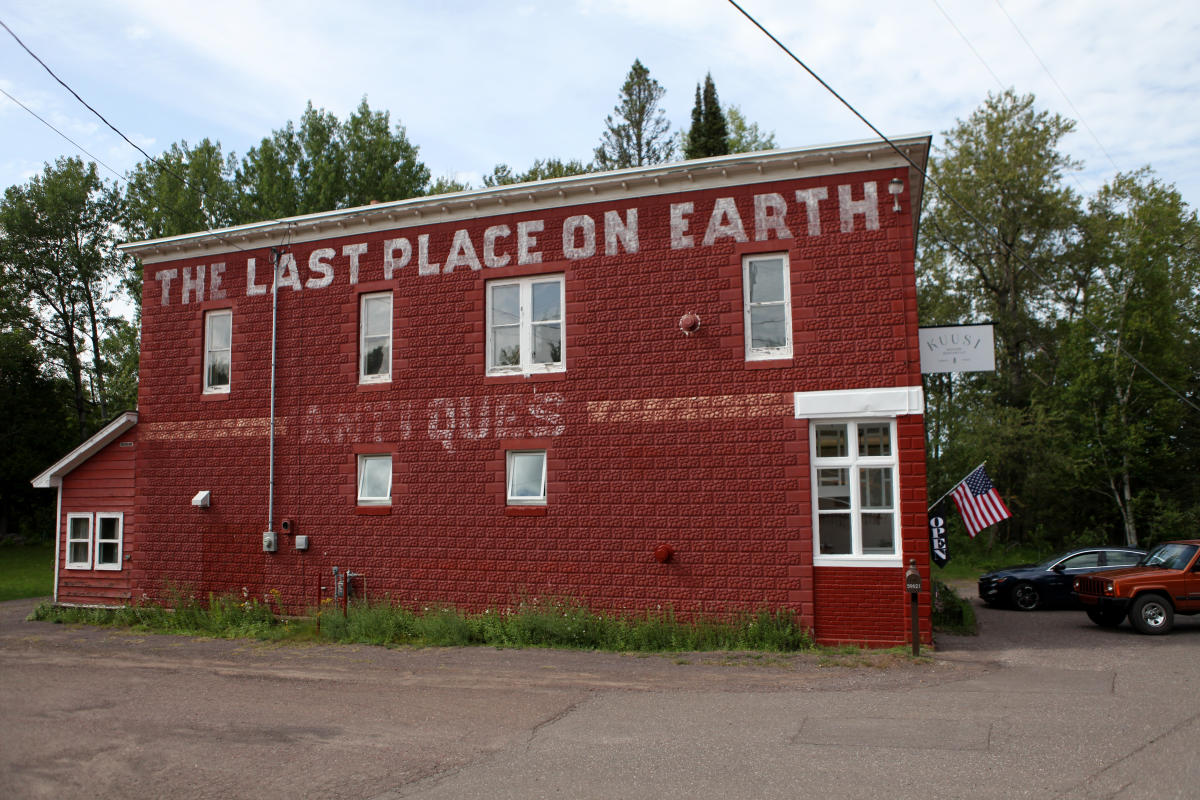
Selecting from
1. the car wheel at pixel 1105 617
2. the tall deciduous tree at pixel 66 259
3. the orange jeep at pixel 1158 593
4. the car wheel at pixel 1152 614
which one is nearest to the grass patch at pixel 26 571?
the tall deciduous tree at pixel 66 259

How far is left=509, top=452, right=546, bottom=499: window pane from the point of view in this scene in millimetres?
15078

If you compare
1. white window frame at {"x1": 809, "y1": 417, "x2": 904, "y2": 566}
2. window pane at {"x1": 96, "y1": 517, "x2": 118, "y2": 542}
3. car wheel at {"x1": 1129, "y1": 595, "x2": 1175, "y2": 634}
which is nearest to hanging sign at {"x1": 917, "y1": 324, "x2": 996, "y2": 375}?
white window frame at {"x1": 809, "y1": 417, "x2": 904, "y2": 566}

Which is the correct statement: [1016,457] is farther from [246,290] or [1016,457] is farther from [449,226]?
[246,290]

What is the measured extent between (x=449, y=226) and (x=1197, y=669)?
12974 millimetres

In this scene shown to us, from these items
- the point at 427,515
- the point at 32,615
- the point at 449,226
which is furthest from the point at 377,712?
the point at 32,615

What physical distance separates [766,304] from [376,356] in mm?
7256

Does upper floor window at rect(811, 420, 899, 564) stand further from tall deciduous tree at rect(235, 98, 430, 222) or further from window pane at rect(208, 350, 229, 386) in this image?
tall deciduous tree at rect(235, 98, 430, 222)

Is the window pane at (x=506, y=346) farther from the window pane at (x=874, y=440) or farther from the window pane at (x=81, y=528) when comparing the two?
the window pane at (x=81, y=528)

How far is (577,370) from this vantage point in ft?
48.6

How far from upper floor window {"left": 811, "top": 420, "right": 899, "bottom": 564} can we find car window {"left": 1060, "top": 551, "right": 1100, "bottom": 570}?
8.81m

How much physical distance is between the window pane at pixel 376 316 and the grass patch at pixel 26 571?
15.2 meters

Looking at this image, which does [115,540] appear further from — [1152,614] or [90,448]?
[1152,614]

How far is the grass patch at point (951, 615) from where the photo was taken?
15.3m

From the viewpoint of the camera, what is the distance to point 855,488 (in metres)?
13.3
